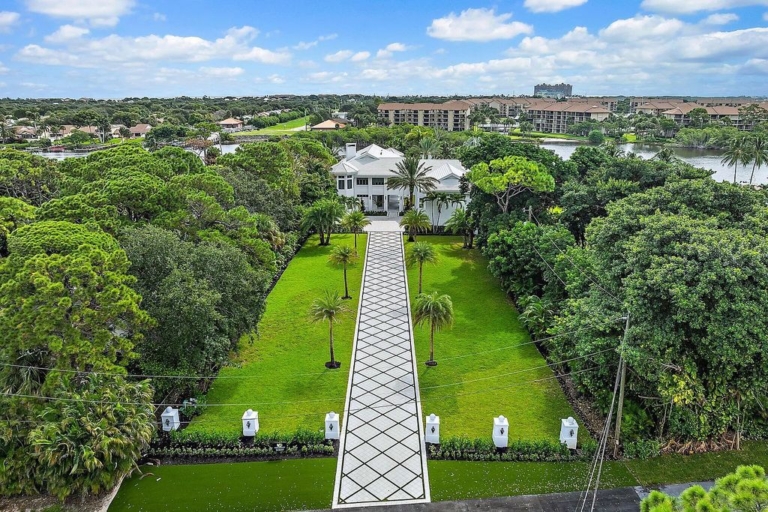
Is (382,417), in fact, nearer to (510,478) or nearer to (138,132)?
(510,478)

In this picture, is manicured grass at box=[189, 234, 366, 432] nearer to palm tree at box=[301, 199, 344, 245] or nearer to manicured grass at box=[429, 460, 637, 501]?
manicured grass at box=[429, 460, 637, 501]

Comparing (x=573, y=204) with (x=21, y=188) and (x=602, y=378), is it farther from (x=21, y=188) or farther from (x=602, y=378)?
(x=21, y=188)

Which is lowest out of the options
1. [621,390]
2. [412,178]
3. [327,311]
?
[621,390]

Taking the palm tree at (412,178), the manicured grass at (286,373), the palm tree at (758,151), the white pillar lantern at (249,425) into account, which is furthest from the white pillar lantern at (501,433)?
the palm tree at (758,151)

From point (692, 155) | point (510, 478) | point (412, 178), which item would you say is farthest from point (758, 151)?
point (510, 478)

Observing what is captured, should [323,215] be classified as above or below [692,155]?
below

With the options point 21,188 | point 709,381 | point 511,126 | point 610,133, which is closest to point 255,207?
point 21,188

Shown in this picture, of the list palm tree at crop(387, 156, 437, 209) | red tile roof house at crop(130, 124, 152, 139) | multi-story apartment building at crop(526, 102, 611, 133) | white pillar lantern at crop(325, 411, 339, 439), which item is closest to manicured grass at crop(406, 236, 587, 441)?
white pillar lantern at crop(325, 411, 339, 439)
